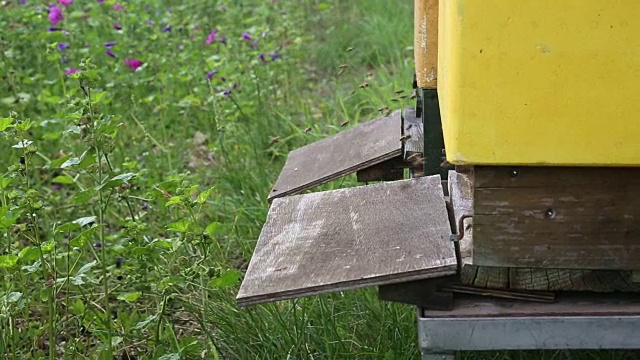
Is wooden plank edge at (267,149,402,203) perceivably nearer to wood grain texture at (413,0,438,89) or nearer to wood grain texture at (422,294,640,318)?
wood grain texture at (413,0,438,89)

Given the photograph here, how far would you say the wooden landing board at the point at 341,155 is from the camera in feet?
10.00

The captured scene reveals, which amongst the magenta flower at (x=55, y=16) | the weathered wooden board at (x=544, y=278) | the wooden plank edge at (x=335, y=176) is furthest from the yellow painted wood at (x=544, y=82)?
the magenta flower at (x=55, y=16)

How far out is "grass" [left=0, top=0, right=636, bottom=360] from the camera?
8.64 ft

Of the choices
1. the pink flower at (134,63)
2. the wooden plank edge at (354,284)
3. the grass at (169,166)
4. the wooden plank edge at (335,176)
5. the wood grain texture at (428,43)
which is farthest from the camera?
the pink flower at (134,63)

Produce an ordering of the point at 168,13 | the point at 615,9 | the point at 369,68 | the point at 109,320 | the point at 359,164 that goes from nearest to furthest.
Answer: the point at 615,9
the point at 109,320
the point at 359,164
the point at 168,13
the point at 369,68

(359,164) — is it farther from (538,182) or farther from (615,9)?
(615,9)

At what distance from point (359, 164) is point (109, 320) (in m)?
0.96

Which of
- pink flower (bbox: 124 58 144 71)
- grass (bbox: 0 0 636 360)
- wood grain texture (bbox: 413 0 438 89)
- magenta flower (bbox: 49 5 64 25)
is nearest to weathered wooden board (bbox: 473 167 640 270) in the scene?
grass (bbox: 0 0 636 360)

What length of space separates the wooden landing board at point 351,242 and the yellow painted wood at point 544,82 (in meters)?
0.29

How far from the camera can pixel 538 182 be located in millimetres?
2006

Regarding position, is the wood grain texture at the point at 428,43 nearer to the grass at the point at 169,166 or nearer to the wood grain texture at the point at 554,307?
the grass at the point at 169,166

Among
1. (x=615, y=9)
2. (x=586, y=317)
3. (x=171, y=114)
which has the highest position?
(x=615, y=9)

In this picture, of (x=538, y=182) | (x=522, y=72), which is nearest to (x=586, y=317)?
(x=538, y=182)

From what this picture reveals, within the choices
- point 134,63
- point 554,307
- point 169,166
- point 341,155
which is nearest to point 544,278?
point 554,307
